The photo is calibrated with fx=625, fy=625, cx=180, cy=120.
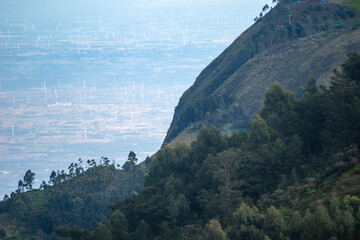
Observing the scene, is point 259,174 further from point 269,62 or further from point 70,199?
point 269,62

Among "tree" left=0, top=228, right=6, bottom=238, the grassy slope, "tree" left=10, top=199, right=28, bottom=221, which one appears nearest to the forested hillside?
"tree" left=0, top=228, right=6, bottom=238

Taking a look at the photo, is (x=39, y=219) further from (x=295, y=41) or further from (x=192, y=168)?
(x=295, y=41)

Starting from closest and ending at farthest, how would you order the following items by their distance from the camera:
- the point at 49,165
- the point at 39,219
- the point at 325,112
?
the point at 325,112, the point at 39,219, the point at 49,165

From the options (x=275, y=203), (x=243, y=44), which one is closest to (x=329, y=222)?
(x=275, y=203)

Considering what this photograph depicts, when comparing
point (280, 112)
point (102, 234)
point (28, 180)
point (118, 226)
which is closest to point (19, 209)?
point (28, 180)

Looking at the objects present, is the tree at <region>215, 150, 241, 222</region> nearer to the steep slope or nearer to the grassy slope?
the steep slope
